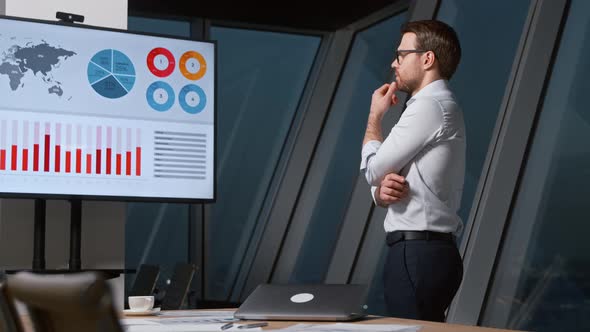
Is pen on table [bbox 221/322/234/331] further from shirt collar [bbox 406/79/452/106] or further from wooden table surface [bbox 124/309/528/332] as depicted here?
shirt collar [bbox 406/79/452/106]

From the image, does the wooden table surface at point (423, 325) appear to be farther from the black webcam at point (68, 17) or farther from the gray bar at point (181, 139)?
the black webcam at point (68, 17)

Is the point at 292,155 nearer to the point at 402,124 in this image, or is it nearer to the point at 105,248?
the point at 105,248

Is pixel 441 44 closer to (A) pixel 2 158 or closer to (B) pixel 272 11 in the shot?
(A) pixel 2 158

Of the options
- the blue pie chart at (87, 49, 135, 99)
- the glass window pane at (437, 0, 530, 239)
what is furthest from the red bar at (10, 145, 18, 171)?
the glass window pane at (437, 0, 530, 239)

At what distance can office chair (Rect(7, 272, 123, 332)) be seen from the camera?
971 mm

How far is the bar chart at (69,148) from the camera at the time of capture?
→ 309 cm

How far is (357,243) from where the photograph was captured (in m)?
6.52

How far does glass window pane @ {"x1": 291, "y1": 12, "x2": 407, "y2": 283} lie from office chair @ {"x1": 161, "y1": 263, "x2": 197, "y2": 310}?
368 centimetres

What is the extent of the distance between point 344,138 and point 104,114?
415 centimetres

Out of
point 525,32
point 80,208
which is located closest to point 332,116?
point 525,32

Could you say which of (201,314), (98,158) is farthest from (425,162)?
(98,158)

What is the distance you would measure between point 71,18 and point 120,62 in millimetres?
247

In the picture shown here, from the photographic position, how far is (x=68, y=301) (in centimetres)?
100

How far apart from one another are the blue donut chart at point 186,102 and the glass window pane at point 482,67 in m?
2.22
